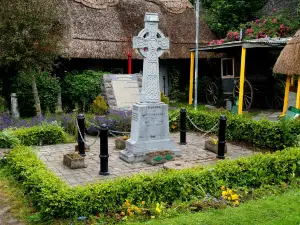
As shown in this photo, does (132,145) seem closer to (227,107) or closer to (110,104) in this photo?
(110,104)

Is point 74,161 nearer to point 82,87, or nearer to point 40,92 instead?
point 40,92

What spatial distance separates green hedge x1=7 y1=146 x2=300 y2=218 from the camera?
5008 mm

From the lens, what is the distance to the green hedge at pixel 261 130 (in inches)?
340

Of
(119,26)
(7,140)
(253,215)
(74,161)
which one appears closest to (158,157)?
(74,161)

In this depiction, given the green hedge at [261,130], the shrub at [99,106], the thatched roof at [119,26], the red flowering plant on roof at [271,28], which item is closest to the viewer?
the green hedge at [261,130]

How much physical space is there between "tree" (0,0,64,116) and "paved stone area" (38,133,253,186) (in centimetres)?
349

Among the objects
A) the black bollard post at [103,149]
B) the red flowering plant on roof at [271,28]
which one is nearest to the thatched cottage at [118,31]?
the red flowering plant on roof at [271,28]

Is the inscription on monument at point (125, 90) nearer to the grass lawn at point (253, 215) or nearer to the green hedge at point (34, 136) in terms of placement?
the green hedge at point (34, 136)

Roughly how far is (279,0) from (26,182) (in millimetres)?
18526

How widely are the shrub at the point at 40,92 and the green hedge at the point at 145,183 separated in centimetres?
719

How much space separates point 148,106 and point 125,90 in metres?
6.60

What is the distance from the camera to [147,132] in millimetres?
8180

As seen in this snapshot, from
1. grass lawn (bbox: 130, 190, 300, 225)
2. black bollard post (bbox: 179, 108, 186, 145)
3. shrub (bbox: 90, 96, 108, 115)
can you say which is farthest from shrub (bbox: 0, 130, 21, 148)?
grass lawn (bbox: 130, 190, 300, 225)

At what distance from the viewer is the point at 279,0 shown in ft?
66.2
